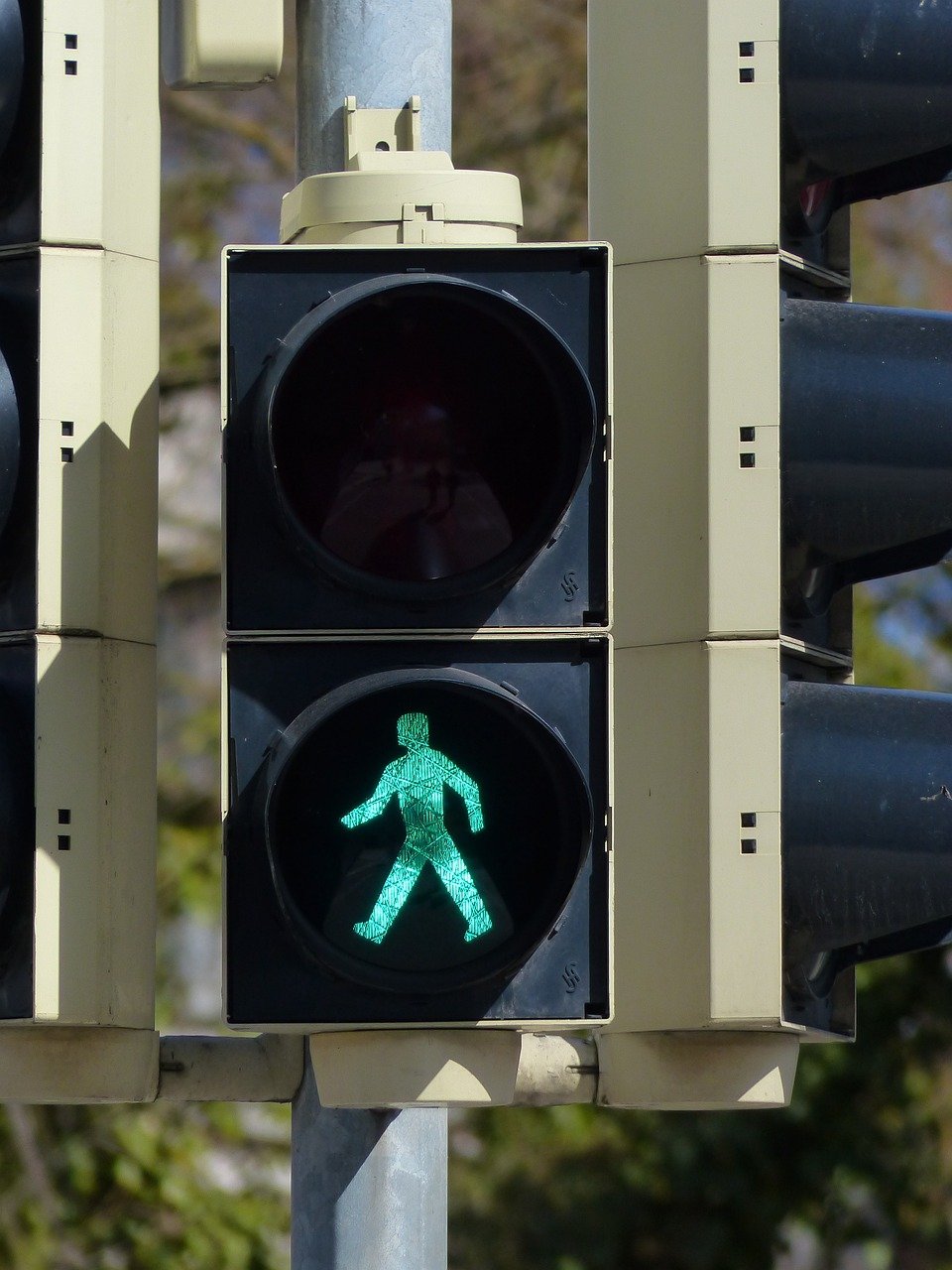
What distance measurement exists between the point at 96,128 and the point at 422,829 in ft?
3.63

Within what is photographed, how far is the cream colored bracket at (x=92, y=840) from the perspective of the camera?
2.95m

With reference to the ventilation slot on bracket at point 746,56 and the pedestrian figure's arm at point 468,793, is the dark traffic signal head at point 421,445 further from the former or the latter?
the ventilation slot on bracket at point 746,56

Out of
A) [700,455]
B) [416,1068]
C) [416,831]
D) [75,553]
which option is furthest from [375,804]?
[700,455]

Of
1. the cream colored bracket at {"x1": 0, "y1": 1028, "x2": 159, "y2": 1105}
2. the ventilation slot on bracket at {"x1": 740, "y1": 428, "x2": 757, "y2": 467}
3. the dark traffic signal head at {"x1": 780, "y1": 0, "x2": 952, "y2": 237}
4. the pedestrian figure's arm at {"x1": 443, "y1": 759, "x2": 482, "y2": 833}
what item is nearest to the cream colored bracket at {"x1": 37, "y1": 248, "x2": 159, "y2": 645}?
Answer: the cream colored bracket at {"x1": 0, "y1": 1028, "x2": 159, "y2": 1105}

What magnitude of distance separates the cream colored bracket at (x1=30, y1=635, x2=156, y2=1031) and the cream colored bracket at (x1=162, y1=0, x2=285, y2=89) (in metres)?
0.74

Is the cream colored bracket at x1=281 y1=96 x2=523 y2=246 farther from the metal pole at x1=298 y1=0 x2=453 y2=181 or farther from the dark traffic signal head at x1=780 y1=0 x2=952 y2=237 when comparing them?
the dark traffic signal head at x1=780 y1=0 x2=952 y2=237

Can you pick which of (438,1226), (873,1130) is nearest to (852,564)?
(438,1226)

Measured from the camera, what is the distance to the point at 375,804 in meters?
2.64

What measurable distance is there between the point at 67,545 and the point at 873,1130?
334 inches

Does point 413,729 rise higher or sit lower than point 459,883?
higher

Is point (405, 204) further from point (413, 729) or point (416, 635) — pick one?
point (413, 729)

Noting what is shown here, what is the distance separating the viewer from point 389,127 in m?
3.04

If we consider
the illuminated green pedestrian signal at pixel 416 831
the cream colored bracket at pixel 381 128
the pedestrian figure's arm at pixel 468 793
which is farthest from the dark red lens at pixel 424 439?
the cream colored bracket at pixel 381 128

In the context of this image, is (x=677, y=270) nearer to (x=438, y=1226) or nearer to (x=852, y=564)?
(x=852, y=564)
